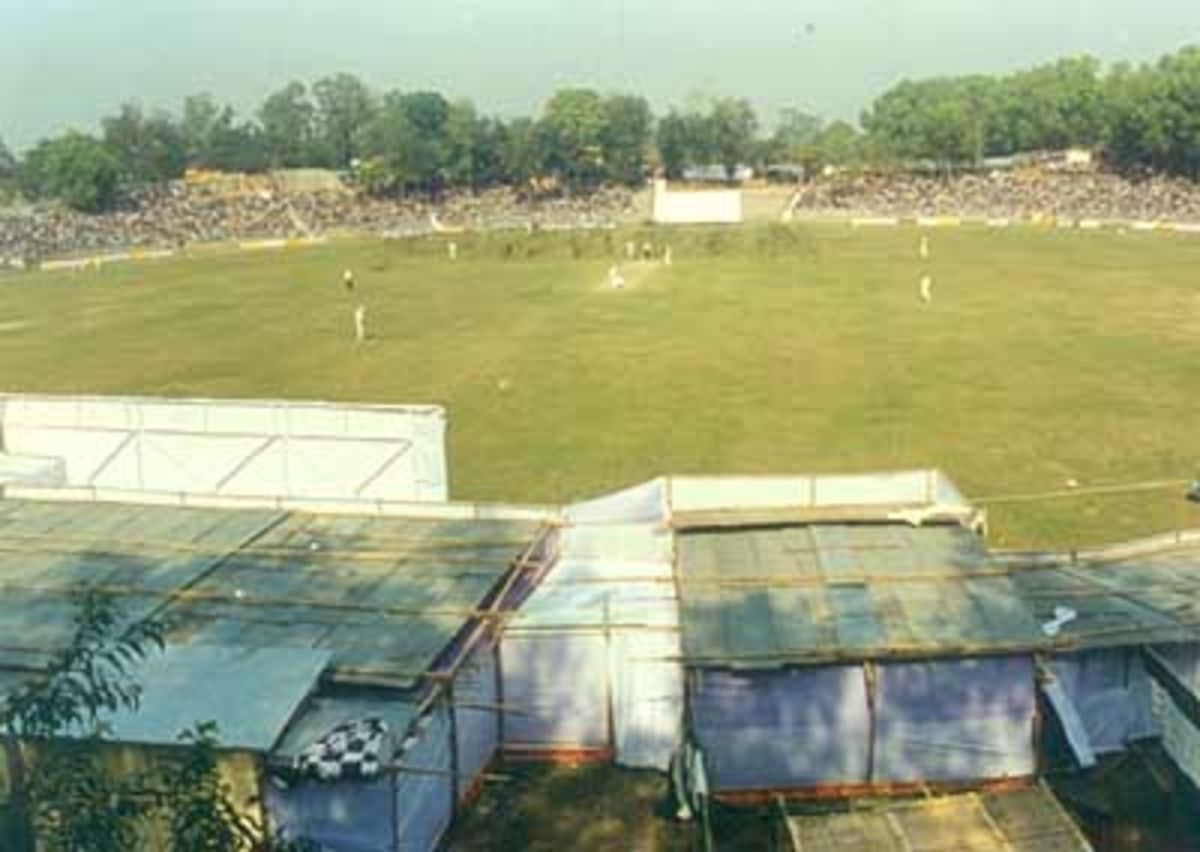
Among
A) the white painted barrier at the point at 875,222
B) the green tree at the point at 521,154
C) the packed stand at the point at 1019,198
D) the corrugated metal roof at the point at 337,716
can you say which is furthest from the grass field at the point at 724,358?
the green tree at the point at 521,154

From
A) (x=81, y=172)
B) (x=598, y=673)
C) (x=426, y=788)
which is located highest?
(x=81, y=172)

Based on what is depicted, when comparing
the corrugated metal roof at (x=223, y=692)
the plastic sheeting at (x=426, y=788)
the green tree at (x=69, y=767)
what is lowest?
the plastic sheeting at (x=426, y=788)

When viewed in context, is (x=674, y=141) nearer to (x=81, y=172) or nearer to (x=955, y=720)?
(x=81, y=172)

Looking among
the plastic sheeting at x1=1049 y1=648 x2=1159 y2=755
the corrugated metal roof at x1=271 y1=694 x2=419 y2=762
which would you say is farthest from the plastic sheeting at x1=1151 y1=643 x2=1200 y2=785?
the corrugated metal roof at x1=271 y1=694 x2=419 y2=762

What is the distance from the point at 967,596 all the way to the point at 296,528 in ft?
29.0

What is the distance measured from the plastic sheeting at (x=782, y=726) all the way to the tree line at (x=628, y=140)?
315ft

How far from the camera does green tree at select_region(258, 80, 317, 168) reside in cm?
14275

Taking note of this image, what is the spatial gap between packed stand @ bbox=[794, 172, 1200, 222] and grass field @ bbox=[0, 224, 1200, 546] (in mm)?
20152

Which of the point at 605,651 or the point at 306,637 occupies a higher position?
the point at 306,637

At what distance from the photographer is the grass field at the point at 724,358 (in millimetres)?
27797

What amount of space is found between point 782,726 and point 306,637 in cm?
530

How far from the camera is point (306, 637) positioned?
14352mm

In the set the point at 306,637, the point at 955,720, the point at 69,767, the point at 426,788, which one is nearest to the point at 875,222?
the point at 955,720

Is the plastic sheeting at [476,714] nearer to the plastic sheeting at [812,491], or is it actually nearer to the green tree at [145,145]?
the plastic sheeting at [812,491]
